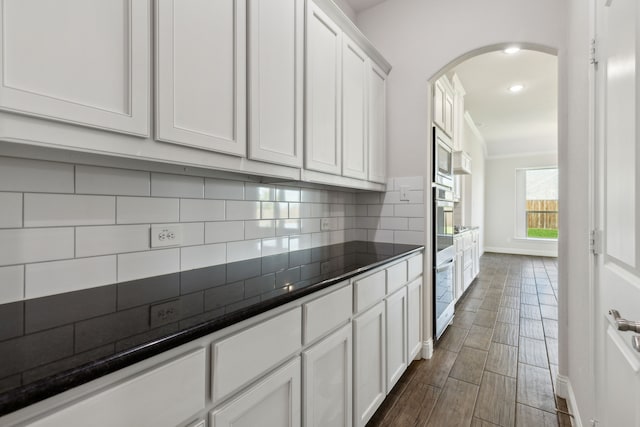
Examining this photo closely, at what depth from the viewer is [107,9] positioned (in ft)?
2.71

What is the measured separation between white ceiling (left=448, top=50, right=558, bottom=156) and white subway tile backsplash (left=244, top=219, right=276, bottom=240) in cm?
309

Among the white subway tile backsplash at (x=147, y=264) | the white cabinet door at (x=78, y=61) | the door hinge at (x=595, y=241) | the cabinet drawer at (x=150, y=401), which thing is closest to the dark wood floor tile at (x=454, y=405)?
the door hinge at (x=595, y=241)

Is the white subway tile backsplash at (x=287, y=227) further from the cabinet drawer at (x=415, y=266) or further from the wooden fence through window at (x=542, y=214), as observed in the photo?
the wooden fence through window at (x=542, y=214)

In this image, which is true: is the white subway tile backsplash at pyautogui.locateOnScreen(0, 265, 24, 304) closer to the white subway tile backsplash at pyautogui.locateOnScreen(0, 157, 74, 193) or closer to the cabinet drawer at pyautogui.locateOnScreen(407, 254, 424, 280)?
the white subway tile backsplash at pyautogui.locateOnScreen(0, 157, 74, 193)

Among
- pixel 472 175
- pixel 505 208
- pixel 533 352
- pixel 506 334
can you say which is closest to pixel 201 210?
pixel 533 352

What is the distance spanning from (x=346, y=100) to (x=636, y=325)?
5.55ft

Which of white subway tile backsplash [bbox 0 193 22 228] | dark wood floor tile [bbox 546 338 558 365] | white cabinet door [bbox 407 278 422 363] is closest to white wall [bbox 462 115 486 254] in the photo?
dark wood floor tile [bbox 546 338 558 365]

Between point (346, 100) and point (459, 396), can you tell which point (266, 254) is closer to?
point (346, 100)

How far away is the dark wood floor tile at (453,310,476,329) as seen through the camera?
120 inches

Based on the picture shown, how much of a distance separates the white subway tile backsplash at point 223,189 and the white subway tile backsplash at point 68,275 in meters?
0.49

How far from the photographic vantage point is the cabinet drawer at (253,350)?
78cm

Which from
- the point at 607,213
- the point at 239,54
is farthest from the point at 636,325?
the point at 239,54

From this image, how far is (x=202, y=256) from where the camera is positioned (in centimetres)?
137

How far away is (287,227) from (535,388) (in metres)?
2.00
